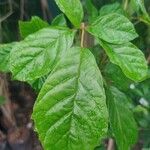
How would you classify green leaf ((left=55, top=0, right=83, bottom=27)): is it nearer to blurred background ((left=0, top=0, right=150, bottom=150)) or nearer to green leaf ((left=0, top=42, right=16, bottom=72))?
green leaf ((left=0, top=42, right=16, bottom=72))

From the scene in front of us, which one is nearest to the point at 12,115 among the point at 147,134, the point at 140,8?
the point at 147,134

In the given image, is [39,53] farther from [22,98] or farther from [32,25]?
[22,98]

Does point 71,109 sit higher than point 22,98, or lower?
higher

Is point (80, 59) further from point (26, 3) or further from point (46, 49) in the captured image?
point (26, 3)

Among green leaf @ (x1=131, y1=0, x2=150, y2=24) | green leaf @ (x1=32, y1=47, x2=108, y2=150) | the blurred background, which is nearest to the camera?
green leaf @ (x1=32, y1=47, x2=108, y2=150)

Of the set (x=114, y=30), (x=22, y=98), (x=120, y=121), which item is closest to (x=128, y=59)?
(x=114, y=30)

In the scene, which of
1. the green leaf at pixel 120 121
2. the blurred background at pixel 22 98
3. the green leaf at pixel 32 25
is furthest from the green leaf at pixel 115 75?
the blurred background at pixel 22 98

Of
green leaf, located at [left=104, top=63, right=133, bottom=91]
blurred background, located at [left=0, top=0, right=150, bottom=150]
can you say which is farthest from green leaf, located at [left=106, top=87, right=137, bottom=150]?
blurred background, located at [left=0, top=0, right=150, bottom=150]
